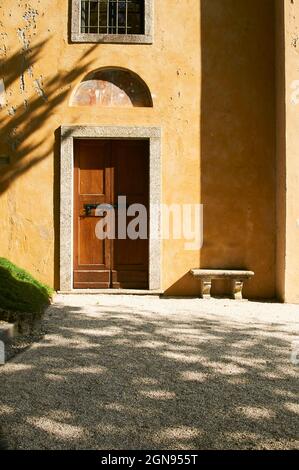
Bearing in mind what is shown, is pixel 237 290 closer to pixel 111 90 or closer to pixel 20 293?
pixel 20 293

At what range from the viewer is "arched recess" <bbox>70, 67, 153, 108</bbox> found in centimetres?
668

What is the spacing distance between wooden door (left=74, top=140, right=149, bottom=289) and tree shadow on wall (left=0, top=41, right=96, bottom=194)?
2.06ft

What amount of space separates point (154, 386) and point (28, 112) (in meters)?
5.16

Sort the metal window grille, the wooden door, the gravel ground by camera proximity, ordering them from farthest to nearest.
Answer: the metal window grille < the wooden door < the gravel ground

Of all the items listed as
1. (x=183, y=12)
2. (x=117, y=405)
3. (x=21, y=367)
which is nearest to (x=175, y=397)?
(x=117, y=405)

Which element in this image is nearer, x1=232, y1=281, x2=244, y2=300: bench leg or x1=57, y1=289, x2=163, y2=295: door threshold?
x1=232, y1=281, x2=244, y2=300: bench leg

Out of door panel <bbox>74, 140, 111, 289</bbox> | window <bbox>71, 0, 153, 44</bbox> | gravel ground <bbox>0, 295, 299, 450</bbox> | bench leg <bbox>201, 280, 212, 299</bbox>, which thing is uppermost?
window <bbox>71, 0, 153, 44</bbox>

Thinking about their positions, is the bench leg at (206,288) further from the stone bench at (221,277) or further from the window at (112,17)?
the window at (112,17)

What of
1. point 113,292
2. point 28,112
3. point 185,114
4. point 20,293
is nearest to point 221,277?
point 113,292

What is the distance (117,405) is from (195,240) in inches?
174

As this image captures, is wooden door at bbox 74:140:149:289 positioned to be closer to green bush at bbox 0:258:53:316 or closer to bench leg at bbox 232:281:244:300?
green bush at bbox 0:258:53:316

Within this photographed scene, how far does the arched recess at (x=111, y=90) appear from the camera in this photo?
21.9 ft

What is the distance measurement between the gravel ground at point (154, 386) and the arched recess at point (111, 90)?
11.5 feet

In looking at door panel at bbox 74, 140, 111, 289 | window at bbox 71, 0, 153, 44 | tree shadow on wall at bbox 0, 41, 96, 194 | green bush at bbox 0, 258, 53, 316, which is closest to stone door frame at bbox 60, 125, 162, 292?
door panel at bbox 74, 140, 111, 289
